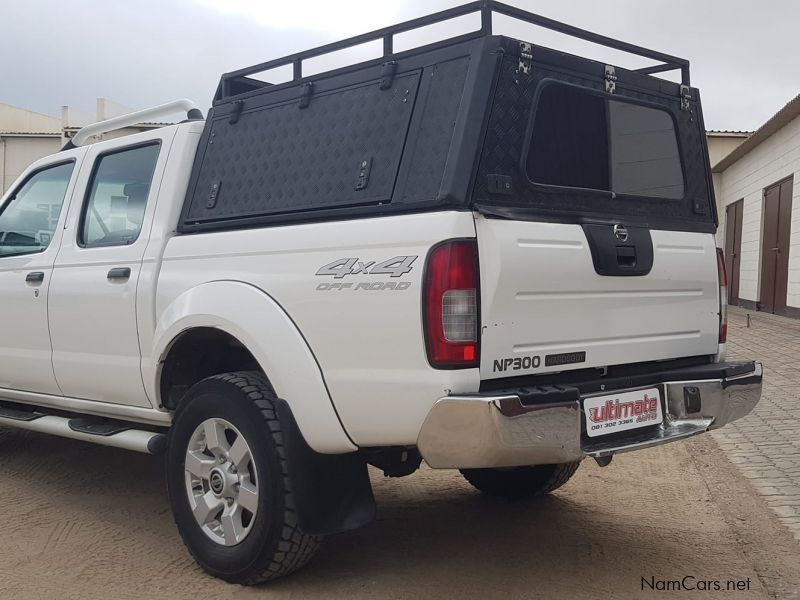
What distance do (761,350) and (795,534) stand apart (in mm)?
7101

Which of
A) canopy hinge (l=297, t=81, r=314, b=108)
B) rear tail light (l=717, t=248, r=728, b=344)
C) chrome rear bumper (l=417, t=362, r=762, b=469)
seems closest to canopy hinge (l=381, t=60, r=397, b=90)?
canopy hinge (l=297, t=81, r=314, b=108)

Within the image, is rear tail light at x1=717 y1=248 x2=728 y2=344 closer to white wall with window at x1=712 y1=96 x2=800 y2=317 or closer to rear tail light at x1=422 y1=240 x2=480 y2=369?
rear tail light at x1=422 y1=240 x2=480 y2=369

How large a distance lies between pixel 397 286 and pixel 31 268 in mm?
2699

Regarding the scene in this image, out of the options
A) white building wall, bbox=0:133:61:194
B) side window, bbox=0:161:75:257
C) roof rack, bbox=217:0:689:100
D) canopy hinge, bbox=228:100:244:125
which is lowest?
side window, bbox=0:161:75:257

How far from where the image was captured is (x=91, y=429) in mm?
4234

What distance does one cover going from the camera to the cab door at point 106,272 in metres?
4.02

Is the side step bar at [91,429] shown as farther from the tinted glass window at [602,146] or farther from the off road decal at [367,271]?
the tinted glass window at [602,146]

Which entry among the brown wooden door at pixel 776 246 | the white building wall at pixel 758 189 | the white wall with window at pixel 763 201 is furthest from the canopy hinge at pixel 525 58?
the brown wooden door at pixel 776 246

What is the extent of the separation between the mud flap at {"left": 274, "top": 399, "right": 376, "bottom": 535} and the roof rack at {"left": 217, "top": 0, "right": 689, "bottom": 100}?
4.98 feet

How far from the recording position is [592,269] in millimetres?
3254

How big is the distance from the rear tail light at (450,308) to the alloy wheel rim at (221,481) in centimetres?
98

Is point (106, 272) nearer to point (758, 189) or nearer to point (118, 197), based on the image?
point (118, 197)

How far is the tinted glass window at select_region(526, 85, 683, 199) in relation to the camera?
3346mm

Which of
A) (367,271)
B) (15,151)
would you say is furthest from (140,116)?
(15,151)
